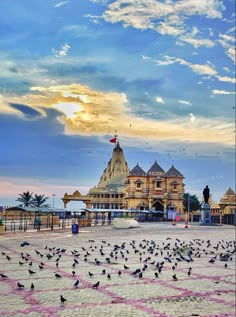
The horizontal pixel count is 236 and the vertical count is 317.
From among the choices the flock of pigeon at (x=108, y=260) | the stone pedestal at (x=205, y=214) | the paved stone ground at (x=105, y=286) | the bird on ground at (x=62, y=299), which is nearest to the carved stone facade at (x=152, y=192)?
the stone pedestal at (x=205, y=214)

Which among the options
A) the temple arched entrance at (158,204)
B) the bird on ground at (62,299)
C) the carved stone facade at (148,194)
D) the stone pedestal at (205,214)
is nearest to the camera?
the bird on ground at (62,299)

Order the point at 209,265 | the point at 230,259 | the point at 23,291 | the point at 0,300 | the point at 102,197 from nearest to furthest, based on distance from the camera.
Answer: the point at 0,300 < the point at 23,291 < the point at 209,265 < the point at 230,259 < the point at 102,197

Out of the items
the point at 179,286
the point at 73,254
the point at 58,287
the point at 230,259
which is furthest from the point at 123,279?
the point at 230,259

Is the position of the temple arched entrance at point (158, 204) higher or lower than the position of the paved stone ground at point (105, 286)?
higher

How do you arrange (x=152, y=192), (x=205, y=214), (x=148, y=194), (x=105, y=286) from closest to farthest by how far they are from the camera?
(x=105, y=286) → (x=205, y=214) → (x=152, y=192) → (x=148, y=194)

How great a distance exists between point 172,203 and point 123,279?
50623 millimetres

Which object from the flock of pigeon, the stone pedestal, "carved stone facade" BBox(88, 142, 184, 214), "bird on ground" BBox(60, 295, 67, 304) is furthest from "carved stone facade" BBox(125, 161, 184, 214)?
"bird on ground" BBox(60, 295, 67, 304)

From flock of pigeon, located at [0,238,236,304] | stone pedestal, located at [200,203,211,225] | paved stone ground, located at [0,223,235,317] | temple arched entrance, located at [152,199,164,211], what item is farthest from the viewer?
temple arched entrance, located at [152,199,164,211]

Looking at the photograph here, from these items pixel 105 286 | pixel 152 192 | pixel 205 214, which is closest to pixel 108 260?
pixel 105 286

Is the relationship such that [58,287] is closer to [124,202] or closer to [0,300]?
[0,300]

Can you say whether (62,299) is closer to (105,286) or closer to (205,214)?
(105,286)

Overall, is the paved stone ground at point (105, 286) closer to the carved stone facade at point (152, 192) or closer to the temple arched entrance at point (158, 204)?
the carved stone facade at point (152, 192)

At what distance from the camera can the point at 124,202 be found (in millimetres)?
61438

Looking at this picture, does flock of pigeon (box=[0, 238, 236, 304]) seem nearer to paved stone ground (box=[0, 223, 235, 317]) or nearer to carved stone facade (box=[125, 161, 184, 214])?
paved stone ground (box=[0, 223, 235, 317])
